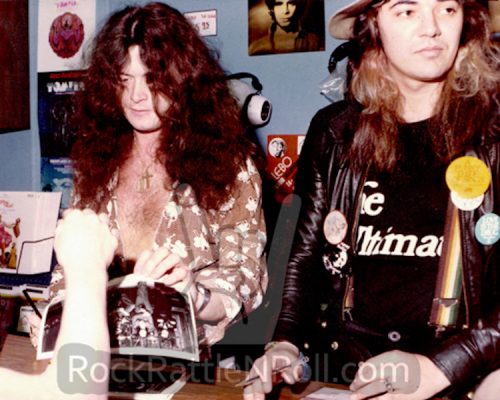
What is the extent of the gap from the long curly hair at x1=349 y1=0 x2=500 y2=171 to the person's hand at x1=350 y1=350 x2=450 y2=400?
1.78ft

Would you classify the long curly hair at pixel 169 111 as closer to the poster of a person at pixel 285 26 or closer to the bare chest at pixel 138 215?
the bare chest at pixel 138 215

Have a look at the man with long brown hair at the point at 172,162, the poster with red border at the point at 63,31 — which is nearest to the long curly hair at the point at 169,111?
the man with long brown hair at the point at 172,162

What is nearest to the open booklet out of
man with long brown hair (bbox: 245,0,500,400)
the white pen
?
the white pen

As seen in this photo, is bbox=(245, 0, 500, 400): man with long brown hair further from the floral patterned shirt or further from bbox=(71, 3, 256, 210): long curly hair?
bbox=(71, 3, 256, 210): long curly hair

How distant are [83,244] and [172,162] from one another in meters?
1.04

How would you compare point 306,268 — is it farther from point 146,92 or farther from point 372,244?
point 146,92

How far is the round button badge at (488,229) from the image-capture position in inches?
61.1

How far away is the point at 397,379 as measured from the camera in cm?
126

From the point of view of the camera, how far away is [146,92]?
73.5 inches

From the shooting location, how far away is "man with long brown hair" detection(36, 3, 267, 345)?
1872mm

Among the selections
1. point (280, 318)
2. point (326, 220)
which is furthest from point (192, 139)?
point (280, 318)

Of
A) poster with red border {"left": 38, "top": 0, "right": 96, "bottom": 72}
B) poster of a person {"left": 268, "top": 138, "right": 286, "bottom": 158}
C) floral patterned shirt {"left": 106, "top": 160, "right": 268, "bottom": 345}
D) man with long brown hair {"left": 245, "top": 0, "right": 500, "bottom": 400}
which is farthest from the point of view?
poster with red border {"left": 38, "top": 0, "right": 96, "bottom": 72}

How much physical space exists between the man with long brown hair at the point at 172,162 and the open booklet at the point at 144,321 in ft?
1.78

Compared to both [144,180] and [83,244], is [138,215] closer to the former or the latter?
[144,180]
